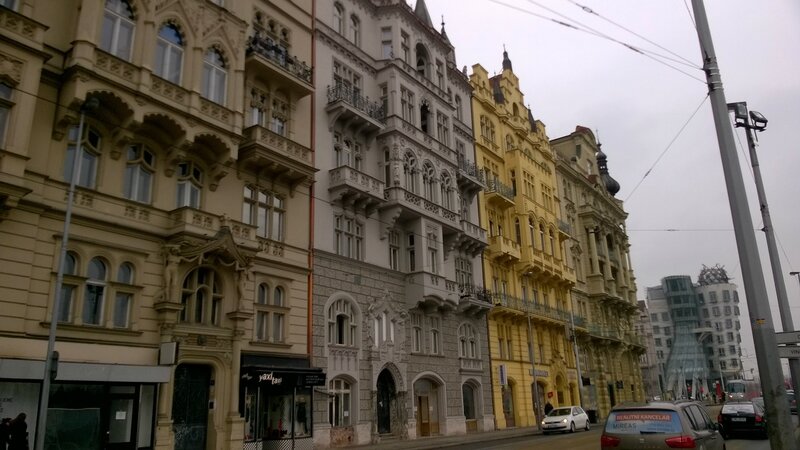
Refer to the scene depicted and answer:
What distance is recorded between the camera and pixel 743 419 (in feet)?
81.1

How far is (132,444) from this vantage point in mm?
17781

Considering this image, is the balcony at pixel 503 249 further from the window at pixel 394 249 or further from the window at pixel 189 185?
the window at pixel 189 185

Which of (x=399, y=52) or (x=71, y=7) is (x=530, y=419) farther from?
(x=71, y=7)

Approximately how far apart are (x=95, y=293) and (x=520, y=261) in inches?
1301

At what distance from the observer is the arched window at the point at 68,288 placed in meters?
17.0

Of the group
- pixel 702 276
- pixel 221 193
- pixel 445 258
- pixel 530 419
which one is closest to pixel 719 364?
pixel 702 276

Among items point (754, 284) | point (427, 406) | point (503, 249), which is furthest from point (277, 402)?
point (503, 249)

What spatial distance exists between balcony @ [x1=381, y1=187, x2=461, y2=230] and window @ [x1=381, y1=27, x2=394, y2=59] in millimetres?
8647

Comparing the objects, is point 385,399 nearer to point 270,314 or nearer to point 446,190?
point 270,314

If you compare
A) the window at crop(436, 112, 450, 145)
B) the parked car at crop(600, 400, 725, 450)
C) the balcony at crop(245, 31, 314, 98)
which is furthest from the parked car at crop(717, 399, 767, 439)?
the balcony at crop(245, 31, 314, 98)

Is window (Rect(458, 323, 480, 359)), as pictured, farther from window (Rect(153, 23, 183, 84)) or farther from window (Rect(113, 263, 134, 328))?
window (Rect(153, 23, 183, 84))

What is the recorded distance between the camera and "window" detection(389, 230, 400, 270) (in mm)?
31750

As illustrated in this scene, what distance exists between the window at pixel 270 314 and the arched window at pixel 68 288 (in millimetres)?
6942

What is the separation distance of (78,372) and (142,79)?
30.5 ft
